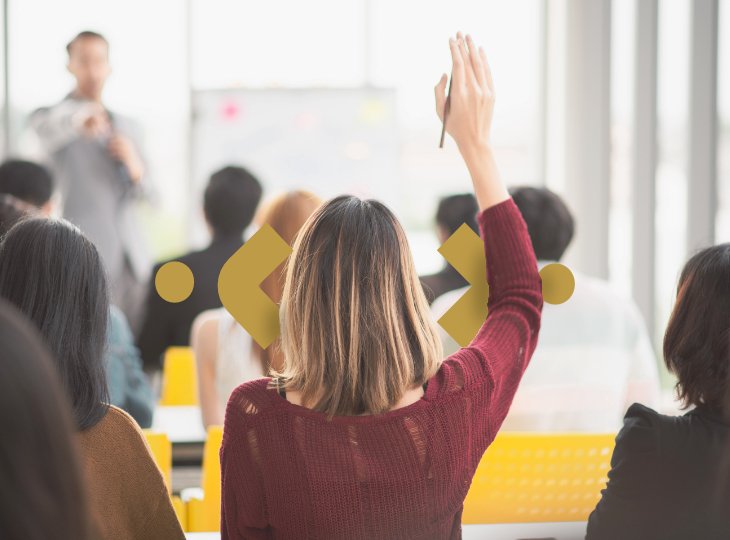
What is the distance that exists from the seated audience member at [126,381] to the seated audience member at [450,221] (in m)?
1.00

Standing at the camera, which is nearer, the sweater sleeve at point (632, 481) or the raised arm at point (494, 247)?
the raised arm at point (494, 247)

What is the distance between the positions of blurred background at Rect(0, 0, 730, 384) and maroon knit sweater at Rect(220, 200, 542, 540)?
4.54 m

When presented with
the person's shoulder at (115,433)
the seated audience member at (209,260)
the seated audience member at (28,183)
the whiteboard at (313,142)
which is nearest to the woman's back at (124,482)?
the person's shoulder at (115,433)

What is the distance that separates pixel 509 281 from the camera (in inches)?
60.9

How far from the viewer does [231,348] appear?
108 inches

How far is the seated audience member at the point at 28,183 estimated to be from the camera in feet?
11.6

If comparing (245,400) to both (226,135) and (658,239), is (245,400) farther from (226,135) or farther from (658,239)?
(226,135)

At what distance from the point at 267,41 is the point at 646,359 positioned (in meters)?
4.61

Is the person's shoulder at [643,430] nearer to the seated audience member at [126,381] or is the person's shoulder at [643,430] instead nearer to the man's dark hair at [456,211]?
the seated audience member at [126,381]

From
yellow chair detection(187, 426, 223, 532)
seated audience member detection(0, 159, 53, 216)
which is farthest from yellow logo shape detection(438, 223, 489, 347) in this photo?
seated audience member detection(0, 159, 53, 216)

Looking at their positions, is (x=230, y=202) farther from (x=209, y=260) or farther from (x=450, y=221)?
(x=450, y=221)

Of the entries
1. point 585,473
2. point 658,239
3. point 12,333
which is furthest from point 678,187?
point 12,333

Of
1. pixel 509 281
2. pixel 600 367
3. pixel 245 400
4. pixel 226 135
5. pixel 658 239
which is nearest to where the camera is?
pixel 245 400

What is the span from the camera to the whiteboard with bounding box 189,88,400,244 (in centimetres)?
636
